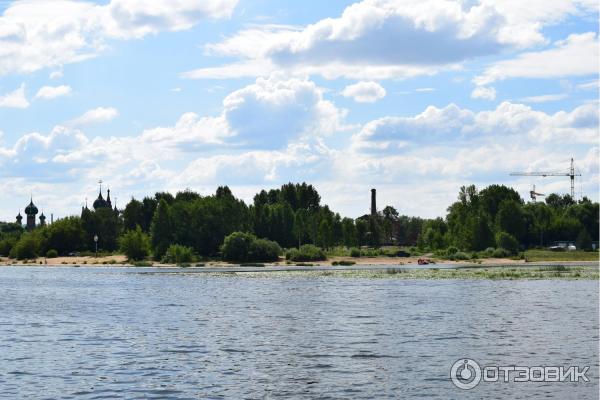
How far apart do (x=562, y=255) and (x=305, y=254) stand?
58036 millimetres

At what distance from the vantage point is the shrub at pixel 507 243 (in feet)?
612

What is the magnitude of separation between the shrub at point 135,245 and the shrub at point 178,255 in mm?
14702

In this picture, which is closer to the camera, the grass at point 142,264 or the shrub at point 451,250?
the grass at point 142,264

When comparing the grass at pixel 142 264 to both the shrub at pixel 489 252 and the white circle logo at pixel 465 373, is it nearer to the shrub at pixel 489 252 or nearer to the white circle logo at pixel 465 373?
the shrub at pixel 489 252

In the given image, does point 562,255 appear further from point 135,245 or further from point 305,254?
point 135,245

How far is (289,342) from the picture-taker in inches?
1793

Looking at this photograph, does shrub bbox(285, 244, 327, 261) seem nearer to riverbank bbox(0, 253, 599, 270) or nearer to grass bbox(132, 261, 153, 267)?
riverbank bbox(0, 253, 599, 270)

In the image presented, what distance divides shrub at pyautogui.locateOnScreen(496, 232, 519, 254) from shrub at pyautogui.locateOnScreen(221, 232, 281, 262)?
177 ft

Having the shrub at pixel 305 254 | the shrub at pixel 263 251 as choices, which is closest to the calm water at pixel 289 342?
the shrub at pixel 263 251

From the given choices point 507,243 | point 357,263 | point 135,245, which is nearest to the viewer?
point 357,263

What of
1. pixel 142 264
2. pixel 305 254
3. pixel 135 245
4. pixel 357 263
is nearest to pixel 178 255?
pixel 142 264

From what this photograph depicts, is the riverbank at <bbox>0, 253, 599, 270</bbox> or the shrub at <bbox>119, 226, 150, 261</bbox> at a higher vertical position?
the shrub at <bbox>119, 226, 150, 261</bbox>

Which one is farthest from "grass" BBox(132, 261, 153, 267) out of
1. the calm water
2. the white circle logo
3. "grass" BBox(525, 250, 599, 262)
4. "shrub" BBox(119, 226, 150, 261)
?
the white circle logo

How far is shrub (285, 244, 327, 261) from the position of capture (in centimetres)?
17412
